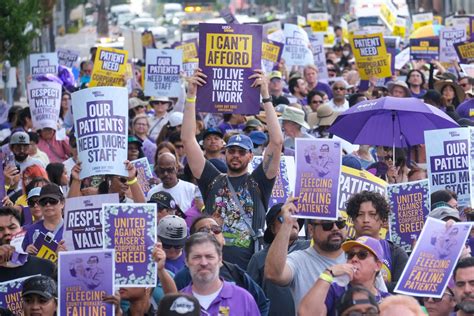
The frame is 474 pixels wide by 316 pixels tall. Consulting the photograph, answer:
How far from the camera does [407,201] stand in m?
10.7

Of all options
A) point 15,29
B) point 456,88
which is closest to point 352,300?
point 456,88

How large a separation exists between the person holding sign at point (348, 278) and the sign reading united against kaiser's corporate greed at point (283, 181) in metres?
3.64

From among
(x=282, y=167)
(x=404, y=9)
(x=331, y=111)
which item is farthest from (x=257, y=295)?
(x=404, y=9)

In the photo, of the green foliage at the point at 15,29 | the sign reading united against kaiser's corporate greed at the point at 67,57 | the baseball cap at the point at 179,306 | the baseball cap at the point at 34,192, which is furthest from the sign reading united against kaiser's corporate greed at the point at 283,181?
the sign reading united against kaiser's corporate greed at the point at 67,57

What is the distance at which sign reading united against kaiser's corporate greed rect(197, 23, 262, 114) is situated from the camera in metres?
11.6

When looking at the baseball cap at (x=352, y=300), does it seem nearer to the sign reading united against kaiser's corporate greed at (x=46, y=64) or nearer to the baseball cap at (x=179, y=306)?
the baseball cap at (x=179, y=306)

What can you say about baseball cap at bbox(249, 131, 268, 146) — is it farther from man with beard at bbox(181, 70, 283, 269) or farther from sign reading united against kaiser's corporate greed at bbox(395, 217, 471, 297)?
sign reading united against kaiser's corporate greed at bbox(395, 217, 471, 297)

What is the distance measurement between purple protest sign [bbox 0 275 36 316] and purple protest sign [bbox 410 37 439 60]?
1850cm

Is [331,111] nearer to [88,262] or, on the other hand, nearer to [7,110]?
[7,110]

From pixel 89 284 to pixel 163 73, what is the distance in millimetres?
12792

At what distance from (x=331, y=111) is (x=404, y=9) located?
96.2ft

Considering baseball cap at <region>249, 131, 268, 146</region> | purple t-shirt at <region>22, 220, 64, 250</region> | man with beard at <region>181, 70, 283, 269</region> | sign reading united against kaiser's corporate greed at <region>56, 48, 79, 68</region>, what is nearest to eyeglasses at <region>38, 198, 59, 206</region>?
purple t-shirt at <region>22, 220, 64, 250</region>

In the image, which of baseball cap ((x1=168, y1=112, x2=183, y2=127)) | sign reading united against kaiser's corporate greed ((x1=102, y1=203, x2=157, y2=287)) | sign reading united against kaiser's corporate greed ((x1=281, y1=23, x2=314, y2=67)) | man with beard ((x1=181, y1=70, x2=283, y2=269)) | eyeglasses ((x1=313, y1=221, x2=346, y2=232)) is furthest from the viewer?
sign reading united against kaiser's corporate greed ((x1=281, y1=23, x2=314, y2=67))

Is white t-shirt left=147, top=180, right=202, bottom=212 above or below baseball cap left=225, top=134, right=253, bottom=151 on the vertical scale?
below
